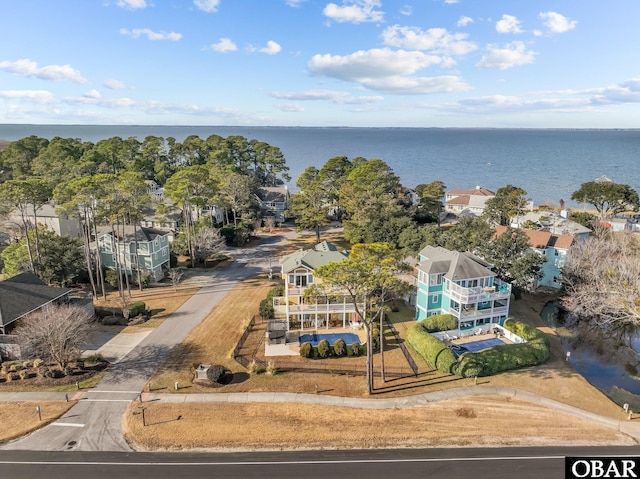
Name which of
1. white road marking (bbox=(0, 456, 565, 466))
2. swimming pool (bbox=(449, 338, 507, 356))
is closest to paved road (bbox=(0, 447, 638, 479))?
white road marking (bbox=(0, 456, 565, 466))

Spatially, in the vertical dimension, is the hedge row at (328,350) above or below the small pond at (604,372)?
above

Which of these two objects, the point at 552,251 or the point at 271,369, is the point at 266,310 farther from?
the point at 552,251

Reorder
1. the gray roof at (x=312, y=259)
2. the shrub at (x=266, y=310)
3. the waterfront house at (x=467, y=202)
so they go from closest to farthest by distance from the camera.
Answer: the gray roof at (x=312, y=259) < the shrub at (x=266, y=310) < the waterfront house at (x=467, y=202)

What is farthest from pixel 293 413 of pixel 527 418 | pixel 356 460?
pixel 527 418

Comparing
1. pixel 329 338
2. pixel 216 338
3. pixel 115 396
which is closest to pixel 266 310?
pixel 216 338

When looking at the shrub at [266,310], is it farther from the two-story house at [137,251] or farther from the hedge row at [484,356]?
the two-story house at [137,251]

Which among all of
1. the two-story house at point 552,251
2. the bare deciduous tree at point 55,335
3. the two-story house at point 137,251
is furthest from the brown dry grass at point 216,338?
the two-story house at point 552,251

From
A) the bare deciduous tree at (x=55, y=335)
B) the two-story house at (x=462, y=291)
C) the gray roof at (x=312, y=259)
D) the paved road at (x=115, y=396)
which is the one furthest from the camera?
the gray roof at (x=312, y=259)
